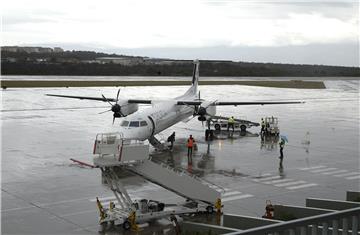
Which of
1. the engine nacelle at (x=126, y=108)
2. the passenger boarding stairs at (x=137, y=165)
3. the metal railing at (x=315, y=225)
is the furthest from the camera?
the engine nacelle at (x=126, y=108)

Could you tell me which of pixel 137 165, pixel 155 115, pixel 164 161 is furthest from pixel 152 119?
pixel 137 165

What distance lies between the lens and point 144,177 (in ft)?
56.9

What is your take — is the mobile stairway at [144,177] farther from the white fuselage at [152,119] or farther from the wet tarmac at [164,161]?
the white fuselage at [152,119]

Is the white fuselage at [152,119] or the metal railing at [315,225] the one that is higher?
the metal railing at [315,225]

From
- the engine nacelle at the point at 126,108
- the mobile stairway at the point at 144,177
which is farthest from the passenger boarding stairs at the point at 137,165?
the engine nacelle at the point at 126,108

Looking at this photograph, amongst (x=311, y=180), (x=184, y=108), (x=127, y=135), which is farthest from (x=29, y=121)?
(x=311, y=180)

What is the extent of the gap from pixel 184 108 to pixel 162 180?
66.7ft

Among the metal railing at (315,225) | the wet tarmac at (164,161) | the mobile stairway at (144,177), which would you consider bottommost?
the wet tarmac at (164,161)

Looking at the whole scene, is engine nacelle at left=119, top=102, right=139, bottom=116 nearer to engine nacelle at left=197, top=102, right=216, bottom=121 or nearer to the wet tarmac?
the wet tarmac

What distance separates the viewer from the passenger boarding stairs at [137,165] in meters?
16.5

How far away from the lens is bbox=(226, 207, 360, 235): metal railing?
6156 mm

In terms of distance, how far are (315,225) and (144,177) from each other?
11.0 meters

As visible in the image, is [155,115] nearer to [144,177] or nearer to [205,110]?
[205,110]

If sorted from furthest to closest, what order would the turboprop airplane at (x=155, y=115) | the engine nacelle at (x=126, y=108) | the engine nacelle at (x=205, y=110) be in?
the engine nacelle at (x=126, y=108), the engine nacelle at (x=205, y=110), the turboprop airplane at (x=155, y=115)
